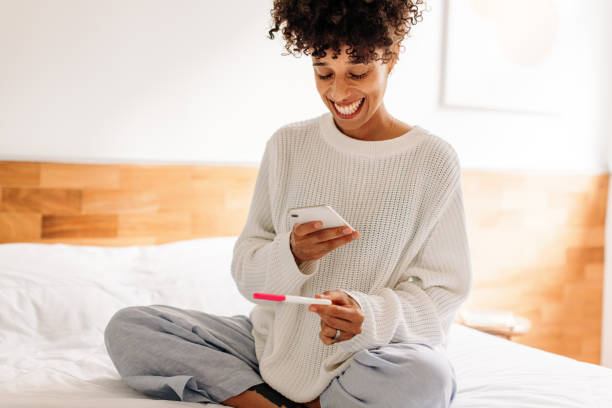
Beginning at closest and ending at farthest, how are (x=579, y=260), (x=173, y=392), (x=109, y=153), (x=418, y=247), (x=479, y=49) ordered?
(x=173, y=392), (x=418, y=247), (x=109, y=153), (x=479, y=49), (x=579, y=260)

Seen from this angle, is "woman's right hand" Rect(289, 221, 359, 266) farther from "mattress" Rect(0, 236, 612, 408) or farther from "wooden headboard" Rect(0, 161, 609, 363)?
"wooden headboard" Rect(0, 161, 609, 363)

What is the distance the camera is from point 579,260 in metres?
2.54

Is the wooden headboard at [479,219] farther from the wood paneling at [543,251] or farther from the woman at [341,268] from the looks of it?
the woman at [341,268]

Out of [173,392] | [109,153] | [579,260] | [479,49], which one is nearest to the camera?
[173,392]

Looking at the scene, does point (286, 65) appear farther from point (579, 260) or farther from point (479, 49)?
point (579, 260)

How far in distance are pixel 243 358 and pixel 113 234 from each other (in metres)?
0.87

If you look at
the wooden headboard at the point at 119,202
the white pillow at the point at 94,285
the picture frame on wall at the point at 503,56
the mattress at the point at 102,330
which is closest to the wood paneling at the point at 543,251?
the picture frame on wall at the point at 503,56

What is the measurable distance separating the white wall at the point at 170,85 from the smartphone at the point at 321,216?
3.34 feet

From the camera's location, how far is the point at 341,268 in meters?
1.13

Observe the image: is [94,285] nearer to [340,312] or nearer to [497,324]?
[340,312]

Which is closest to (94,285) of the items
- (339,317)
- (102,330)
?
(102,330)

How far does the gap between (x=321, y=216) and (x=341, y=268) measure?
0.64 feet

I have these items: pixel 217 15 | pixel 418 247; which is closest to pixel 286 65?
pixel 217 15

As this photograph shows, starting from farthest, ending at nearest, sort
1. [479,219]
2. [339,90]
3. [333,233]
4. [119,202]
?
[479,219]
[119,202]
[339,90]
[333,233]
